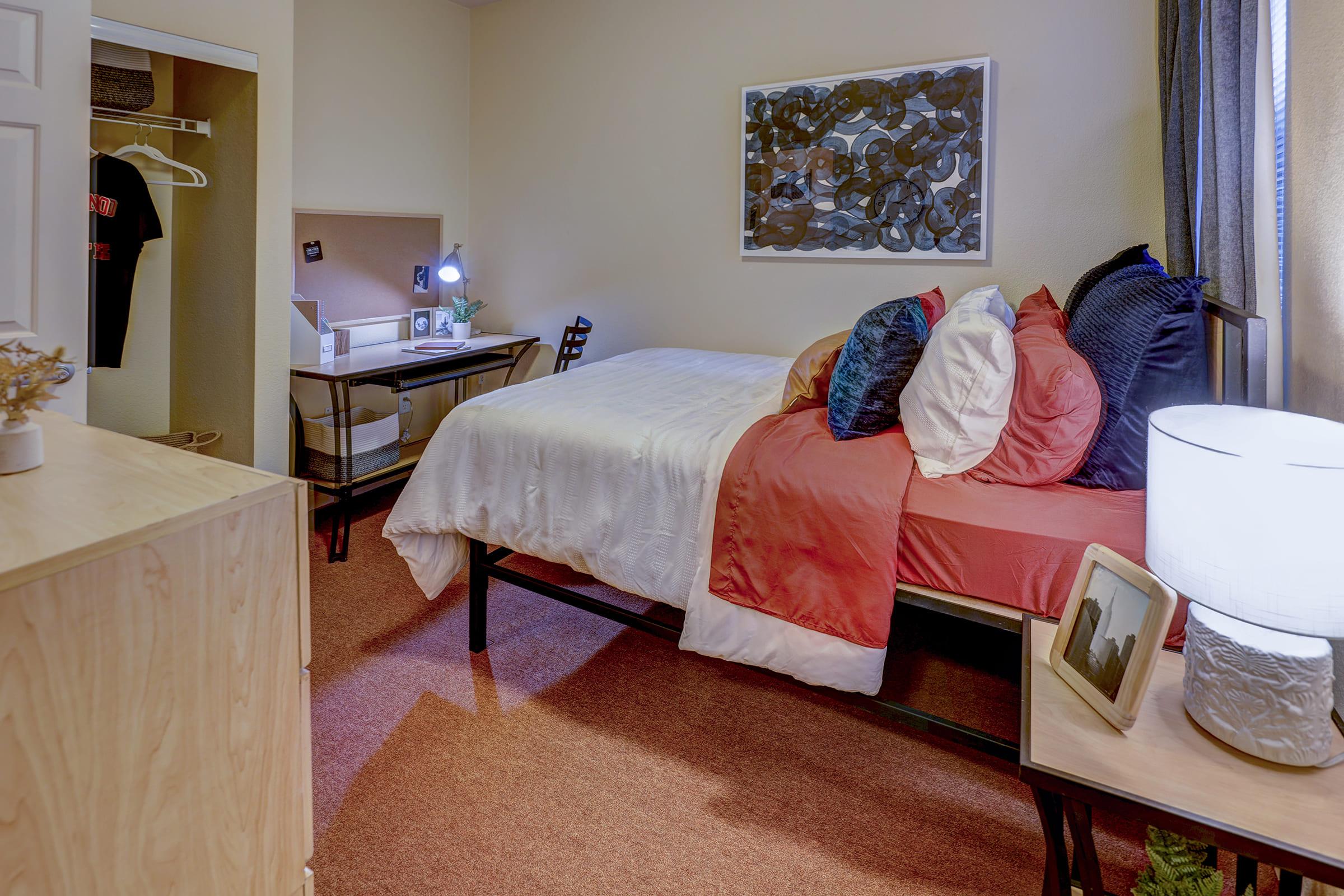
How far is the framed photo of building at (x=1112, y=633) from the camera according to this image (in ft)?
3.68

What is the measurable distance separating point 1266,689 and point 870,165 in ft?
9.54

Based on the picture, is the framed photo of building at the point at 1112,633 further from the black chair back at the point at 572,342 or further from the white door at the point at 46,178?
the black chair back at the point at 572,342

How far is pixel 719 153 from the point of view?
3.93m

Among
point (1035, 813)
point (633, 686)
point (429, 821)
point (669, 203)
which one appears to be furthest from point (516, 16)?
point (1035, 813)

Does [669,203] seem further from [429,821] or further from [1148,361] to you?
[429,821]

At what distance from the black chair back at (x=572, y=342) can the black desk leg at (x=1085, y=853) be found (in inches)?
123

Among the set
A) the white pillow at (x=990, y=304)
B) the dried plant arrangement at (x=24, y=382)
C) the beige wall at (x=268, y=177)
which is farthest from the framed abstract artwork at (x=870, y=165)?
the dried plant arrangement at (x=24, y=382)

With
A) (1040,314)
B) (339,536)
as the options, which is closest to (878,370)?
(1040,314)

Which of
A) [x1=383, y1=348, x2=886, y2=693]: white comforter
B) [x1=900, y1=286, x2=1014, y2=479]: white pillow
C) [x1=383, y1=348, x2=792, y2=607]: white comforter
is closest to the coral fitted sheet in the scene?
[x1=900, y1=286, x2=1014, y2=479]: white pillow

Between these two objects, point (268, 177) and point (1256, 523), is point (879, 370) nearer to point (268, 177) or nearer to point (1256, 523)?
point (1256, 523)

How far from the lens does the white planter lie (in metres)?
1.01

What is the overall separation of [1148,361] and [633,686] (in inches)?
64.7

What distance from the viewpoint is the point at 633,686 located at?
2367 mm

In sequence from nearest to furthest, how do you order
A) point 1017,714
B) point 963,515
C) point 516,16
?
point 963,515
point 1017,714
point 516,16
